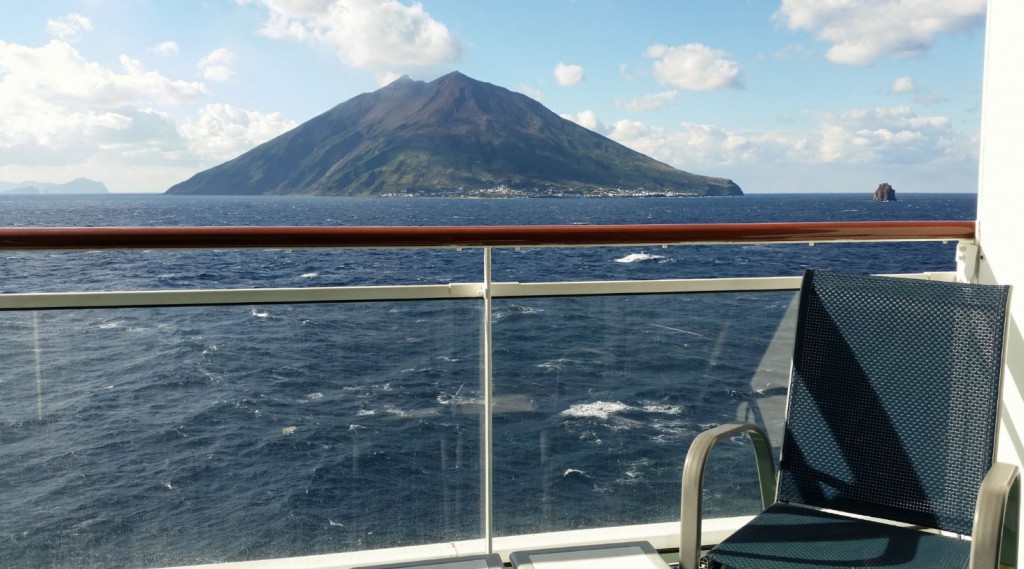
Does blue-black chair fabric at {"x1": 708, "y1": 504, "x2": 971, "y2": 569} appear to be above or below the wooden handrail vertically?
below

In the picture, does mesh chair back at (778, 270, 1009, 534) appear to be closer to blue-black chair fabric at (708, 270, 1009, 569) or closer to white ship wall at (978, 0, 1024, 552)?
blue-black chair fabric at (708, 270, 1009, 569)

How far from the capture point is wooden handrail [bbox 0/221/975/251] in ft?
6.50


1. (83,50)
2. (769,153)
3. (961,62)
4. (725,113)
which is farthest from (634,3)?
(83,50)

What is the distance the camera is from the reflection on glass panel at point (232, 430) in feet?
6.80

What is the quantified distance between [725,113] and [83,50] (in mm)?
54058

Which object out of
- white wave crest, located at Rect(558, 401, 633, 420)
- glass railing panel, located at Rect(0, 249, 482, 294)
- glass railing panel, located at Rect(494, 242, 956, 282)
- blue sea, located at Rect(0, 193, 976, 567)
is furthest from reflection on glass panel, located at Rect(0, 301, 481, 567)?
glass railing panel, located at Rect(0, 249, 482, 294)

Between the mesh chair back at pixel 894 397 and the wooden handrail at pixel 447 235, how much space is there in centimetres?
26

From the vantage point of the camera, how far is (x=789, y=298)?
2.46 meters

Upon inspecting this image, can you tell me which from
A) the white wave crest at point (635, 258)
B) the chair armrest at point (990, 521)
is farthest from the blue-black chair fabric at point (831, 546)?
the white wave crest at point (635, 258)

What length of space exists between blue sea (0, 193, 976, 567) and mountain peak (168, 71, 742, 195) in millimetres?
65624

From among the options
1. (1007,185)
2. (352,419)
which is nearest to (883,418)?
(1007,185)

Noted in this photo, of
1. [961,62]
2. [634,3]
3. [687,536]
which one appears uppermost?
[634,3]

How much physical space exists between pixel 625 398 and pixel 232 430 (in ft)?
3.54

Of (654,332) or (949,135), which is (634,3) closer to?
(949,135)
